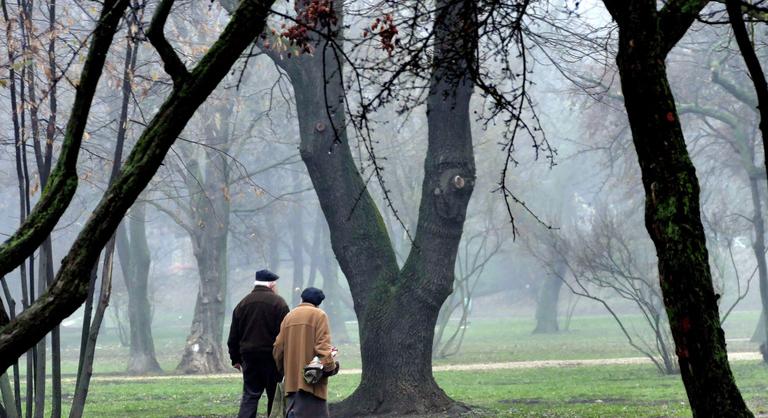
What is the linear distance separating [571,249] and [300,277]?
98.0ft

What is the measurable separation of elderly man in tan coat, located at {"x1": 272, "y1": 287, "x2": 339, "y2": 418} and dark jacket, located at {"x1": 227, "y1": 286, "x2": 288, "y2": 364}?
1.08 meters

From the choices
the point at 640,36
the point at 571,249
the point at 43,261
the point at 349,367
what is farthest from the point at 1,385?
the point at 349,367

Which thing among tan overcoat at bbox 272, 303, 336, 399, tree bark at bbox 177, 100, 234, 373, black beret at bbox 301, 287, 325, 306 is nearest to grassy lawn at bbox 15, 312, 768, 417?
tree bark at bbox 177, 100, 234, 373

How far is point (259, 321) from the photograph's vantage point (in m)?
10.8

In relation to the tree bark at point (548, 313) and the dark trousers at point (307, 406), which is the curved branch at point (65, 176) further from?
the tree bark at point (548, 313)

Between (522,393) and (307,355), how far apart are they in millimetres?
10150

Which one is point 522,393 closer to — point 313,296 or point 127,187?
point 313,296

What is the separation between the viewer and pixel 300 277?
54.1 m

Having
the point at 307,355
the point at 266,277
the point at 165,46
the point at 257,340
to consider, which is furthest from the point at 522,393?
the point at 165,46

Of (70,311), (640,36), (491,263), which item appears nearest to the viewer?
(70,311)

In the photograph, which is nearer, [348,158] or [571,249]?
[348,158]

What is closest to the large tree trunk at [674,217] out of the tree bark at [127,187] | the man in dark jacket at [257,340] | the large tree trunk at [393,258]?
the tree bark at [127,187]

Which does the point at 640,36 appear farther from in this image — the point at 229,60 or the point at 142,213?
the point at 142,213

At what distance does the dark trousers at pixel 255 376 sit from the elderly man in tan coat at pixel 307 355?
42.5 inches
